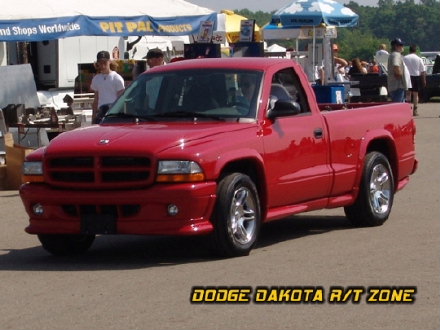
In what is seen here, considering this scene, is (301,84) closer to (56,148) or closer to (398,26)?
(56,148)

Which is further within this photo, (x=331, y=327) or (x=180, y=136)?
(x=180, y=136)

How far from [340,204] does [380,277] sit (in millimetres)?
2664

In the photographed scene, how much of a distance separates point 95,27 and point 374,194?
30.1 ft

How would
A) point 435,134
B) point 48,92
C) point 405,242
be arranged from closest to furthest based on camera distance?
1. point 405,242
2. point 435,134
3. point 48,92

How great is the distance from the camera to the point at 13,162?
16391 millimetres

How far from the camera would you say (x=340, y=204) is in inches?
464

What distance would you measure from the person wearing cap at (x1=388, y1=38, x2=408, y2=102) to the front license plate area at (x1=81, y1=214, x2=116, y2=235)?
13.9m

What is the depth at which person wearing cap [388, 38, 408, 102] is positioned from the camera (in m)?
23.3

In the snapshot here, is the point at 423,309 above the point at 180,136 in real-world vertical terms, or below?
below

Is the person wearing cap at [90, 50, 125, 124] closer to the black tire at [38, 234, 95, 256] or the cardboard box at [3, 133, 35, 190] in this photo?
the cardboard box at [3, 133, 35, 190]

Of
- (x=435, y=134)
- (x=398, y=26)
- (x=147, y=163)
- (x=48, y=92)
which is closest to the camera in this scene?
(x=147, y=163)

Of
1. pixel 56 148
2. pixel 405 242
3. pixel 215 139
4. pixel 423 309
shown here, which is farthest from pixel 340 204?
pixel 423 309

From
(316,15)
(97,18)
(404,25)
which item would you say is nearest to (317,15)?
(316,15)

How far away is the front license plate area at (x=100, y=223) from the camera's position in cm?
1011
